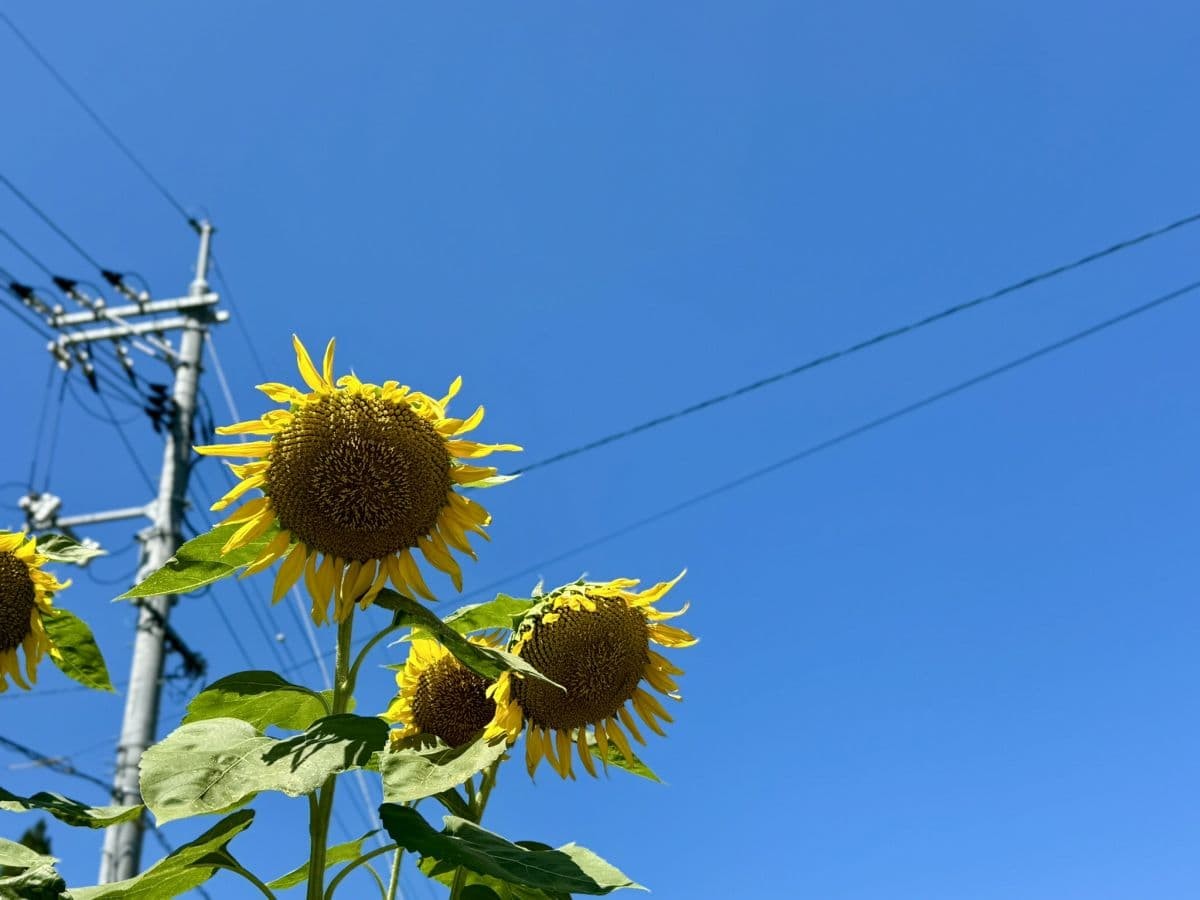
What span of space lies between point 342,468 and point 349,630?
253 mm

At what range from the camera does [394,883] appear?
149 cm

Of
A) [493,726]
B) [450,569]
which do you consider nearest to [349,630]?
[450,569]

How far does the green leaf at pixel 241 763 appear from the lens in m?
1.21

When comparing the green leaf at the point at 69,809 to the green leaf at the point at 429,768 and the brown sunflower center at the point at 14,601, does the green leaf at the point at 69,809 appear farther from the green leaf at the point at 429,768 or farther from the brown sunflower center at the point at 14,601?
the brown sunflower center at the point at 14,601

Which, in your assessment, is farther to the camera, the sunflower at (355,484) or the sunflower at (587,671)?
the sunflower at (587,671)

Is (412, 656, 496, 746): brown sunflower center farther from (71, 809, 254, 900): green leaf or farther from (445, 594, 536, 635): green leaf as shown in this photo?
(71, 809, 254, 900): green leaf

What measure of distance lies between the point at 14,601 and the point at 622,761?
1112 millimetres

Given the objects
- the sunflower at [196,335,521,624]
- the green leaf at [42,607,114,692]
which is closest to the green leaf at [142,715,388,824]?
the sunflower at [196,335,521,624]

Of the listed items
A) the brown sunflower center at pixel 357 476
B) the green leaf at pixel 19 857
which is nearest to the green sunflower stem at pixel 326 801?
the brown sunflower center at pixel 357 476

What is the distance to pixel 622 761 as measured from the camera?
1955mm

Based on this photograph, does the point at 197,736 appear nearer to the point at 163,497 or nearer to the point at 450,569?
the point at 450,569

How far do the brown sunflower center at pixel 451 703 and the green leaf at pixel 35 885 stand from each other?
0.64 meters

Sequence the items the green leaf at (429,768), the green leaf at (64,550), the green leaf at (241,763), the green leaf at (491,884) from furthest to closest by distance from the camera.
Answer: the green leaf at (64,550) → the green leaf at (491,884) → the green leaf at (429,768) → the green leaf at (241,763)

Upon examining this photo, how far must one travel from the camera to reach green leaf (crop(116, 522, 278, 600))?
1478mm
